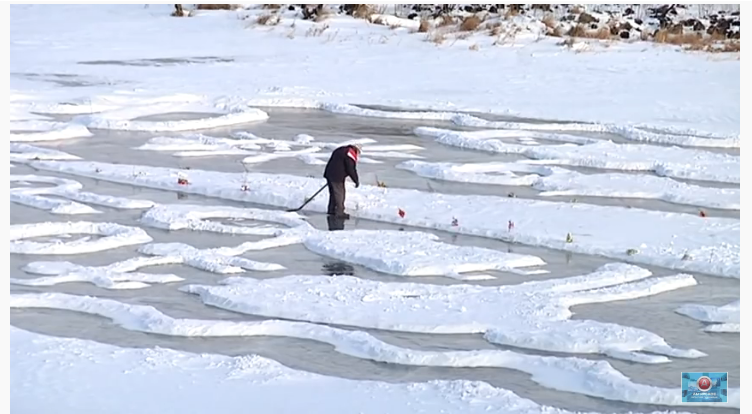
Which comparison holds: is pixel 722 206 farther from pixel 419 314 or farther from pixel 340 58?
pixel 340 58

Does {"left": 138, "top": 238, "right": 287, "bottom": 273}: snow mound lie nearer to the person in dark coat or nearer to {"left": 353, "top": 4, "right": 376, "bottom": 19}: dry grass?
the person in dark coat

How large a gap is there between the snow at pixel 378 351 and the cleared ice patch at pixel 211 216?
3340mm

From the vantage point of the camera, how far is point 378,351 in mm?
10508

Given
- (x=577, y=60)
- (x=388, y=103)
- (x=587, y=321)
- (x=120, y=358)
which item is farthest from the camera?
(x=577, y=60)

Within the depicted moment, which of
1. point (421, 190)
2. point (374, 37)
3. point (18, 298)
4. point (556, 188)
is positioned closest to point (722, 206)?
point (556, 188)

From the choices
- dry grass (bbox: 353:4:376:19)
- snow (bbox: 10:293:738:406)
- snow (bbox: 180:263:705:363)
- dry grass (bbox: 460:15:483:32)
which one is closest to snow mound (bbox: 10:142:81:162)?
snow (bbox: 180:263:705:363)

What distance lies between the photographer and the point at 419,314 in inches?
456

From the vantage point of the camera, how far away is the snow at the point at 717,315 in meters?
11.4

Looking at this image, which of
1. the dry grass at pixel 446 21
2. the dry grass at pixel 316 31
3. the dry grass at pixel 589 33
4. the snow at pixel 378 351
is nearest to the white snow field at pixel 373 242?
the snow at pixel 378 351

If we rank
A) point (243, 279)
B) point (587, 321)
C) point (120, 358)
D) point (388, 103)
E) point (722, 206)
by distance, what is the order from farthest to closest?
point (388, 103) → point (722, 206) → point (243, 279) → point (587, 321) → point (120, 358)

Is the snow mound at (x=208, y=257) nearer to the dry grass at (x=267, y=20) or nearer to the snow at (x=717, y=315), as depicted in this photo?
the snow at (x=717, y=315)

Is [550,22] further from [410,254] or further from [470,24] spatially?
[410,254]

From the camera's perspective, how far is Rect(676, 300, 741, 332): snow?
448 inches

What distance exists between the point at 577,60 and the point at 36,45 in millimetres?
14162
